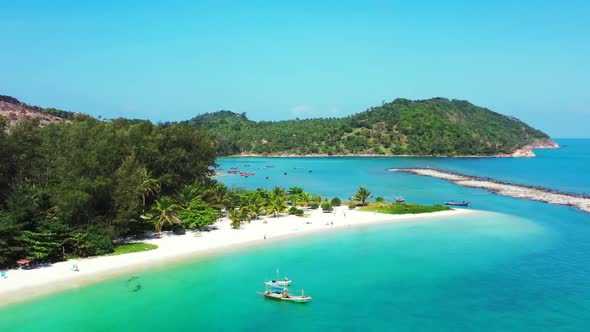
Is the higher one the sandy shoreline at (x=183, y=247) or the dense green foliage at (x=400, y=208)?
the dense green foliage at (x=400, y=208)

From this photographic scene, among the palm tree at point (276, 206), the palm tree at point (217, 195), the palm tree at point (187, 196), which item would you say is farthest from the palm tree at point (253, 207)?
the palm tree at point (187, 196)

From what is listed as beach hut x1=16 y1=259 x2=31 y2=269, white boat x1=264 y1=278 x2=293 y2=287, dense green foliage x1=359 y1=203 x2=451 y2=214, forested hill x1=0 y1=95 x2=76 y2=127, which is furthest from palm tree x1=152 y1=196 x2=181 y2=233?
forested hill x1=0 y1=95 x2=76 y2=127

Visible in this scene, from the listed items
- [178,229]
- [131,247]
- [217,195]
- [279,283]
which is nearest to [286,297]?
[279,283]

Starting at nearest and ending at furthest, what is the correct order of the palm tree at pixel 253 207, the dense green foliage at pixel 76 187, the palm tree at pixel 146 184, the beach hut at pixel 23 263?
the beach hut at pixel 23 263
the dense green foliage at pixel 76 187
the palm tree at pixel 146 184
the palm tree at pixel 253 207

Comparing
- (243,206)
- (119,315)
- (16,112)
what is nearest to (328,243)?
(243,206)

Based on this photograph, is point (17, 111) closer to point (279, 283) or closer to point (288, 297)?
point (279, 283)

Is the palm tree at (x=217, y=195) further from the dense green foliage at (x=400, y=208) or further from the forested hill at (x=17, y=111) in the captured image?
the forested hill at (x=17, y=111)

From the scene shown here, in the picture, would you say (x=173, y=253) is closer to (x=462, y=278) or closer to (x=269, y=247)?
(x=269, y=247)
